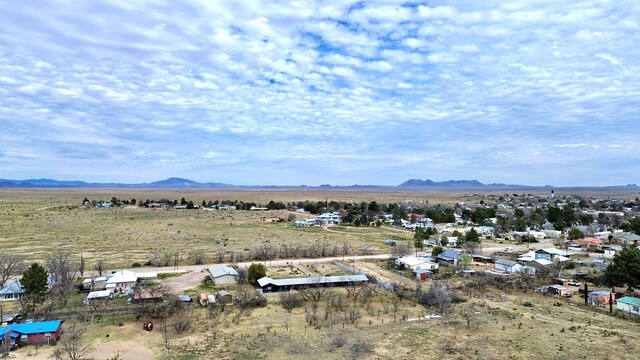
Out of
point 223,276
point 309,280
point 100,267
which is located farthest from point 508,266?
point 100,267

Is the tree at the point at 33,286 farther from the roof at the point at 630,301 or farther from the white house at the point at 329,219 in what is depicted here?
the white house at the point at 329,219

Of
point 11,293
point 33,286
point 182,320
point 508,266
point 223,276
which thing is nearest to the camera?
point 182,320

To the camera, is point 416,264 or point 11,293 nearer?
point 11,293

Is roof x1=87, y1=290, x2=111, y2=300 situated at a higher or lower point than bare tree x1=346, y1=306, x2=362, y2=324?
higher

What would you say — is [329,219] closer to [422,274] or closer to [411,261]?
[411,261]

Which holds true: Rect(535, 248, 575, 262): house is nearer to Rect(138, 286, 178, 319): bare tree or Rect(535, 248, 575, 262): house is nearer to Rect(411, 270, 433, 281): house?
Rect(411, 270, 433, 281): house

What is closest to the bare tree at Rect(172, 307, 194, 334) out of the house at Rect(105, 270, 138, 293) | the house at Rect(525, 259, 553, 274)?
the house at Rect(105, 270, 138, 293)

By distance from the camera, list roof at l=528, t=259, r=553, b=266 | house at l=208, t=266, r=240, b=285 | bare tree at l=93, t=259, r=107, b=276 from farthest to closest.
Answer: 1. roof at l=528, t=259, r=553, b=266
2. bare tree at l=93, t=259, r=107, b=276
3. house at l=208, t=266, r=240, b=285

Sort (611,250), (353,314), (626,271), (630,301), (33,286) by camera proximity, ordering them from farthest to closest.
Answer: (611,250) < (626,271) < (630,301) < (33,286) < (353,314)
